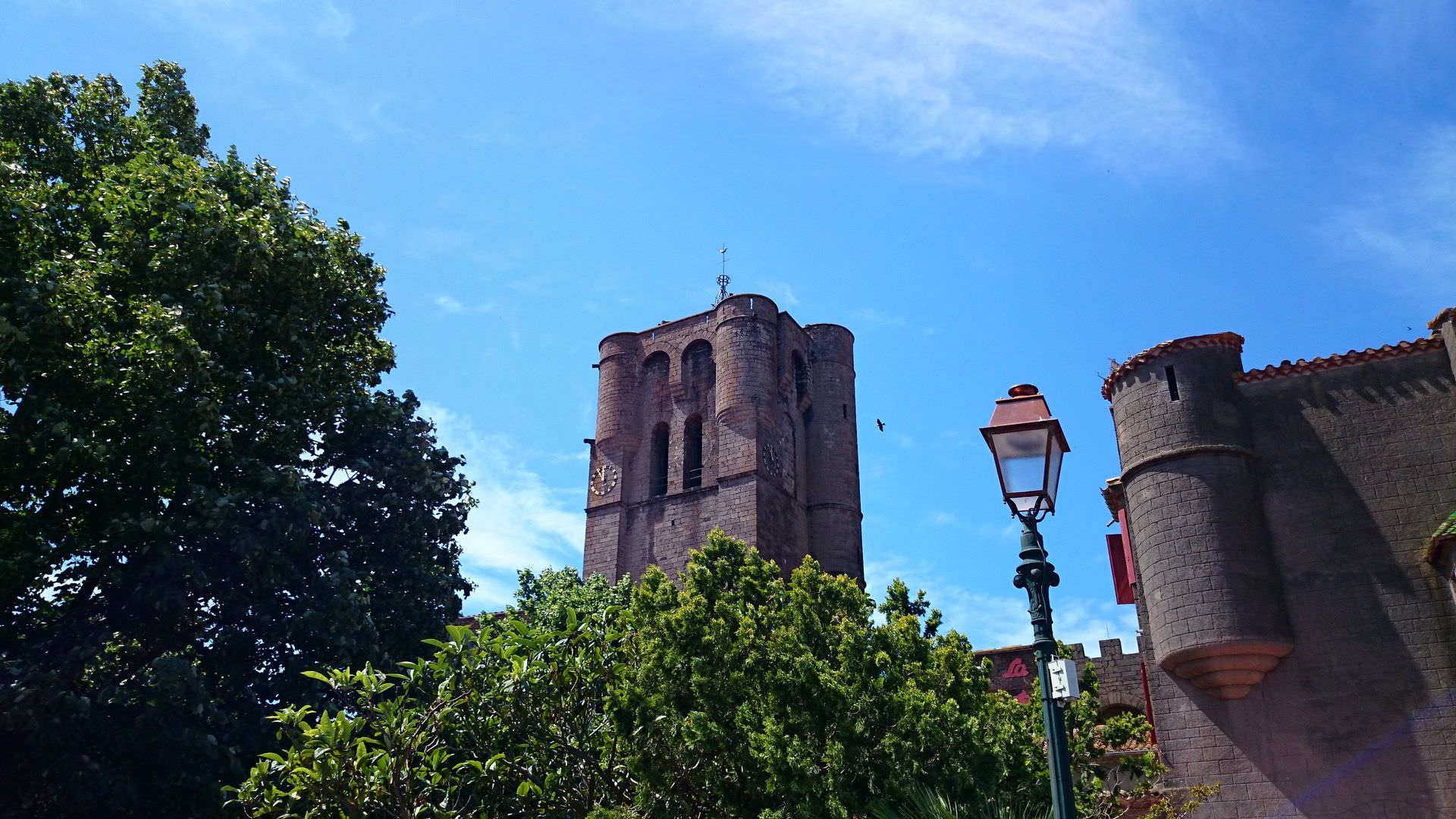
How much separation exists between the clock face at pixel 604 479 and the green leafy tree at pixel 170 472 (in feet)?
79.8

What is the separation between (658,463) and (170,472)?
29416 mm

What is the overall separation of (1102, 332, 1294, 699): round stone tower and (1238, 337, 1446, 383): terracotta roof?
1.19ft

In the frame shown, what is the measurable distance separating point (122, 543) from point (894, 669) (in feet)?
35.0

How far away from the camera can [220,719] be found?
48.8 feet

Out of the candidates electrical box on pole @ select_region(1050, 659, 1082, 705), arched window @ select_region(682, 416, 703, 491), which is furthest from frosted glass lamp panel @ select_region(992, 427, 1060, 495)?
arched window @ select_region(682, 416, 703, 491)

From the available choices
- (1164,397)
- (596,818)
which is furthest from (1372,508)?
(596,818)

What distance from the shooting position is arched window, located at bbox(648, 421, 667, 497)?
142 feet

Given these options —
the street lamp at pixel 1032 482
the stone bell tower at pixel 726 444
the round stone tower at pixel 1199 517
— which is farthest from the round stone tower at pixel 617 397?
the street lamp at pixel 1032 482

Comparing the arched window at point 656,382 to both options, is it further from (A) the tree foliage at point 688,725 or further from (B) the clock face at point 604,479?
(A) the tree foliage at point 688,725

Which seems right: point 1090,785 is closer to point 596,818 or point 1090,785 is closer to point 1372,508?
point 1372,508

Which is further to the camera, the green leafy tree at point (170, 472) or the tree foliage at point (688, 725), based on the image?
the green leafy tree at point (170, 472)

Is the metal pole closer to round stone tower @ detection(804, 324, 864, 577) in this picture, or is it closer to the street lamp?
the street lamp

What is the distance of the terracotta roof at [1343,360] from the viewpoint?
1575 centimetres

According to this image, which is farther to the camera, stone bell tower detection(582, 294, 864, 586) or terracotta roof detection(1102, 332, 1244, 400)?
stone bell tower detection(582, 294, 864, 586)
